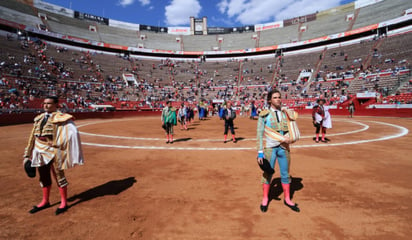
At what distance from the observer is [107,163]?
561 centimetres

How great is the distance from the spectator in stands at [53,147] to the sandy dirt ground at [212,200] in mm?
567

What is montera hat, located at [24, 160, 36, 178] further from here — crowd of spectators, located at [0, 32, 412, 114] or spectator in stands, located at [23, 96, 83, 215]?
crowd of spectators, located at [0, 32, 412, 114]

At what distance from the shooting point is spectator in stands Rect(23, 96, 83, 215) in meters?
3.02

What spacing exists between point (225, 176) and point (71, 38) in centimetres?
5230

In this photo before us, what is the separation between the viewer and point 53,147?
Result: 305cm

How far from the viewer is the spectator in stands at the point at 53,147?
3023 mm

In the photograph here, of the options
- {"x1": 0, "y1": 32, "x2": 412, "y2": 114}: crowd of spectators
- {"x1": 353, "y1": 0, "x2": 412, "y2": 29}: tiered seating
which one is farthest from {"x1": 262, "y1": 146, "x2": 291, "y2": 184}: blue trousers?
{"x1": 353, "y1": 0, "x2": 412, "y2": 29}: tiered seating

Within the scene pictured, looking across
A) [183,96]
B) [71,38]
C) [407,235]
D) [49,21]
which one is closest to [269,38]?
[183,96]

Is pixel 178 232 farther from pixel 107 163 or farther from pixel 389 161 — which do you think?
pixel 389 161

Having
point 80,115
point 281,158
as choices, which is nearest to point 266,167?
point 281,158

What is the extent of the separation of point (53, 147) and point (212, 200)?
9.27 ft

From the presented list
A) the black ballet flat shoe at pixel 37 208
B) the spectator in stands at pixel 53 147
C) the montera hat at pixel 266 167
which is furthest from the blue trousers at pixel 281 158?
the black ballet flat shoe at pixel 37 208

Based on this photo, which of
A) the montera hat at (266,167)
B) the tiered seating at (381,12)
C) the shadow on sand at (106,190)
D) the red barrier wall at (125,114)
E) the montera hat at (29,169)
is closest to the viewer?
the montera hat at (266,167)

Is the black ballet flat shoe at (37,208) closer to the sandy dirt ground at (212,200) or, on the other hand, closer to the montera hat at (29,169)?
the sandy dirt ground at (212,200)
